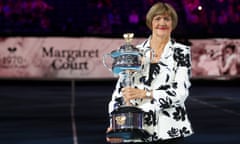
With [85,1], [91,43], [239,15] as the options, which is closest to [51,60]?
[91,43]

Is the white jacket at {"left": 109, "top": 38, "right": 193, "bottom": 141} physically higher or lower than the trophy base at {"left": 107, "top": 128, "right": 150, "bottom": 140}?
higher


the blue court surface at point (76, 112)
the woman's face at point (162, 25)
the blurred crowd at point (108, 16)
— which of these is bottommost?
the blue court surface at point (76, 112)

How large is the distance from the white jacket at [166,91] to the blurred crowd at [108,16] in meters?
22.0

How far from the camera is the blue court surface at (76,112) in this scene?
1034cm

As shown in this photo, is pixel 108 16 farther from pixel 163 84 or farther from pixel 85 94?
pixel 163 84

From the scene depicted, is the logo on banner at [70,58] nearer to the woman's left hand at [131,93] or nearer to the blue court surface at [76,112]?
the blue court surface at [76,112]

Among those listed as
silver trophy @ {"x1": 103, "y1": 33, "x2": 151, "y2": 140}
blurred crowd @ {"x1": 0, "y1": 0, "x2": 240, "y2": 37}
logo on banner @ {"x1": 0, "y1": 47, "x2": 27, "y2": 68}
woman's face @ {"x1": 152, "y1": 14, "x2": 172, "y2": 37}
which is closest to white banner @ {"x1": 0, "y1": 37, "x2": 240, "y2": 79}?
logo on banner @ {"x1": 0, "y1": 47, "x2": 27, "y2": 68}

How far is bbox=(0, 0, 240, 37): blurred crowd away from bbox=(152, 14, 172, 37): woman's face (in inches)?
866

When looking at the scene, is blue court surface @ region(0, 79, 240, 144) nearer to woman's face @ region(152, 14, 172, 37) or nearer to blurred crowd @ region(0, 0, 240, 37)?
blurred crowd @ region(0, 0, 240, 37)

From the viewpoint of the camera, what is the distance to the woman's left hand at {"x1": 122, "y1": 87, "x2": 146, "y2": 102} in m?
3.10

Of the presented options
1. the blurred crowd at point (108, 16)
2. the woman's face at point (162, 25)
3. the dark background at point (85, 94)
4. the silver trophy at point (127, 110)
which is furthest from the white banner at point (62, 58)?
the silver trophy at point (127, 110)

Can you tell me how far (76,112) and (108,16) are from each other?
12.6 meters

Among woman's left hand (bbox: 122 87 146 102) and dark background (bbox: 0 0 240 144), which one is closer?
woman's left hand (bbox: 122 87 146 102)

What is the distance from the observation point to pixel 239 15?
2622cm
